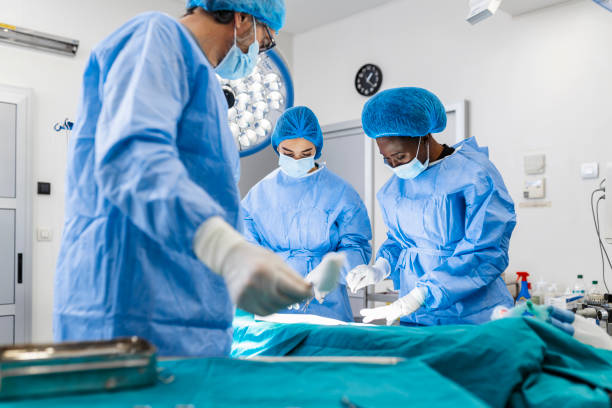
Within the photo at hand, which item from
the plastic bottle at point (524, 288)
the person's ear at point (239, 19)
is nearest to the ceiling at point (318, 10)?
the plastic bottle at point (524, 288)

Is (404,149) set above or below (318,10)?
below

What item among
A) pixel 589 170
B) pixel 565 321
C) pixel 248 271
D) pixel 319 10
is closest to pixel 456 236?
pixel 565 321

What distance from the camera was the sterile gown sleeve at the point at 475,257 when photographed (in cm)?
178

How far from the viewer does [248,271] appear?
29.5 inches

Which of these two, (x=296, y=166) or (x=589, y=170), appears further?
(x=589, y=170)

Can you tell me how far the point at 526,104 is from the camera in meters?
3.42

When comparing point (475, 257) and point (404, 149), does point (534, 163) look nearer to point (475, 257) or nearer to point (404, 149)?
point (404, 149)

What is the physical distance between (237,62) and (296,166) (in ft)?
4.01

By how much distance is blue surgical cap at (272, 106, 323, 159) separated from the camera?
243 centimetres

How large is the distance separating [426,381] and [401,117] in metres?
1.35

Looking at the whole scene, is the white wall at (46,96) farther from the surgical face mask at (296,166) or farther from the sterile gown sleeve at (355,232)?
the sterile gown sleeve at (355,232)

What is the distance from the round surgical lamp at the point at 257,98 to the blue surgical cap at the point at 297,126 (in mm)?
505

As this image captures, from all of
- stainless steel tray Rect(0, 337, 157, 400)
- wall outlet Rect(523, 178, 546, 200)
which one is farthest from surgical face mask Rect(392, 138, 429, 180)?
wall outlet Rect(523, 178, 546, 200)

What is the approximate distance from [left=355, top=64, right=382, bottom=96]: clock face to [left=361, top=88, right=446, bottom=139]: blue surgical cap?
7.43 ft
